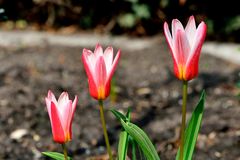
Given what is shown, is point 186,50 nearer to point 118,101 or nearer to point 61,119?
point 61,119

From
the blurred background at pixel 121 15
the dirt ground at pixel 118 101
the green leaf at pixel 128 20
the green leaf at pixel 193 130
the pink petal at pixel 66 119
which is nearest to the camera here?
the pink petal at pixel 66 119

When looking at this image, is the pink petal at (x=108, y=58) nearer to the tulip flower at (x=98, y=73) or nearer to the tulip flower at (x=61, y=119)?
the tulip flower at (x=98, y=73)

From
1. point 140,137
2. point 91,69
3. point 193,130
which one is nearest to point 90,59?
point 91,69

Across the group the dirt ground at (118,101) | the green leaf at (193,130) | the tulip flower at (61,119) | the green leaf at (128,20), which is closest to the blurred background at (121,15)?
the green leaf at (128,20)

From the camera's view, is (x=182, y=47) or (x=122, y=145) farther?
(x=122, y=145)

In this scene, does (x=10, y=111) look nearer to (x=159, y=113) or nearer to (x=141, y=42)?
(x=159, y=113)

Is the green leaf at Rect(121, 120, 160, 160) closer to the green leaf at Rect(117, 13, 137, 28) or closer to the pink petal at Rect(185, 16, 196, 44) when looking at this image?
the pink petal at Rect(185, 16, 196, 44)

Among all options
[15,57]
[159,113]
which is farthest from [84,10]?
[159,113]

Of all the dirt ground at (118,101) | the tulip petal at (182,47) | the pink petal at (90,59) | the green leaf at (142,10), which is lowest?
the dirt ground at (118,101)
